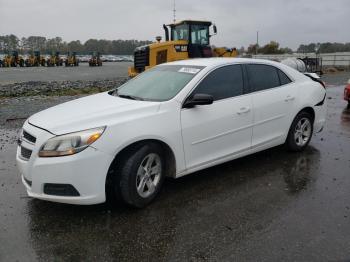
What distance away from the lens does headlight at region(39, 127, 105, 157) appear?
3.42 metres

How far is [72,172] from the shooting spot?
339 cm

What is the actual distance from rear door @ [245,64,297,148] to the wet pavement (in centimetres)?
49

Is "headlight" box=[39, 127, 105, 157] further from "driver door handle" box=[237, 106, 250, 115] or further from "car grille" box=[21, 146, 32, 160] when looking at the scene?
"driver door handle" box=[237, 106, 250, 115]

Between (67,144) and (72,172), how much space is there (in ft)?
0.91

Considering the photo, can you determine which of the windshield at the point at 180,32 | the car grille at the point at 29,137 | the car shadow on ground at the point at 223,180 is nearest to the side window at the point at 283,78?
the car shadow on ground at the point at 223,180

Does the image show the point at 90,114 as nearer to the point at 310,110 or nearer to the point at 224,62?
the point at 224,62

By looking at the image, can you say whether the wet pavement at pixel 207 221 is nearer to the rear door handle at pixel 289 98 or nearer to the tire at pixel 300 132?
the tire at pixel 300 132

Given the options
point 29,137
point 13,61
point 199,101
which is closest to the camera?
point 29,137

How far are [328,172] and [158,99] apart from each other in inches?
102

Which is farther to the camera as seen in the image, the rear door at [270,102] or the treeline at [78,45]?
the treeline at [78,45]

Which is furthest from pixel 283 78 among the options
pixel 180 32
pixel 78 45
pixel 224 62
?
pixel 78 45

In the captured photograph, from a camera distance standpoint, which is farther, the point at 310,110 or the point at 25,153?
the point at 310,110

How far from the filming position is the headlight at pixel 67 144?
342cm

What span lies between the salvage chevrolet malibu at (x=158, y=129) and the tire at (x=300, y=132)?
2cm
